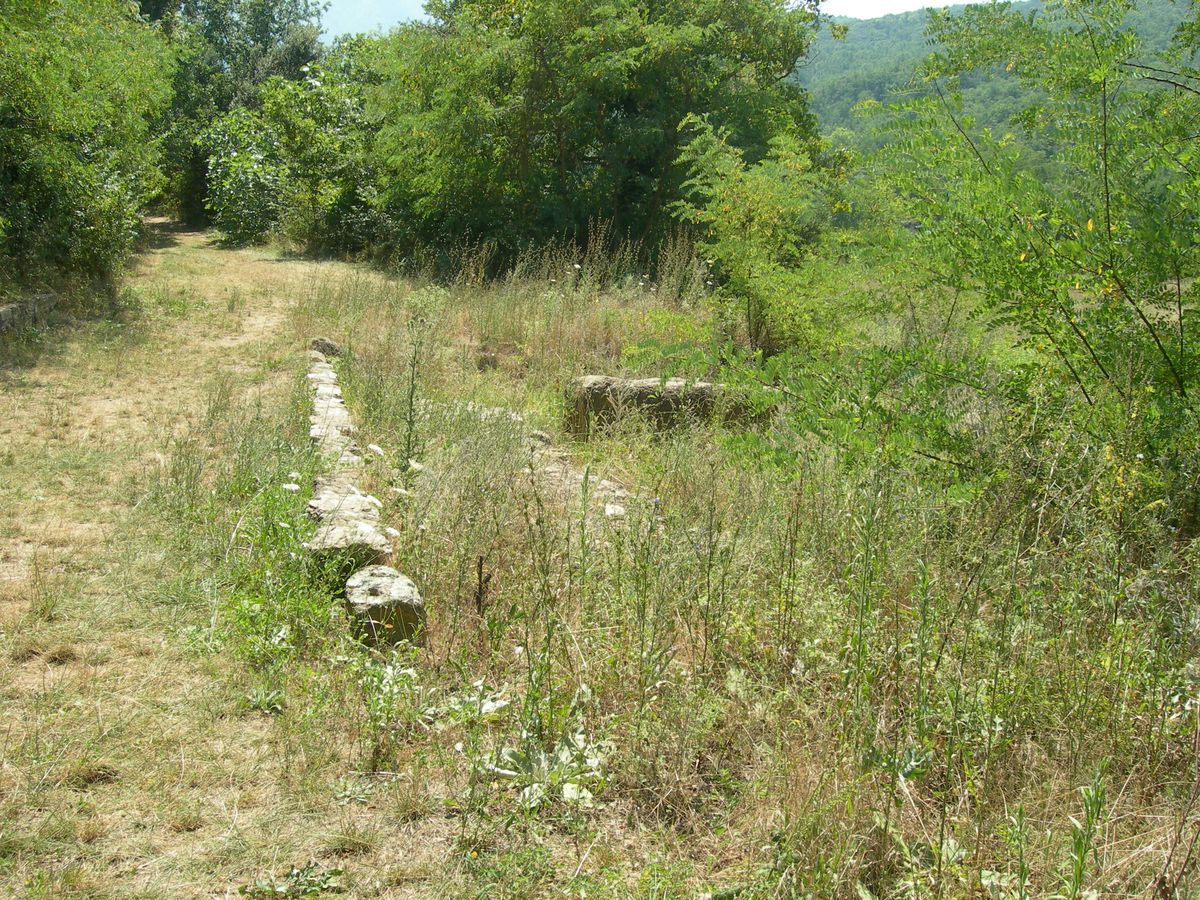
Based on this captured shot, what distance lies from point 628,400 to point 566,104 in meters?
7.68

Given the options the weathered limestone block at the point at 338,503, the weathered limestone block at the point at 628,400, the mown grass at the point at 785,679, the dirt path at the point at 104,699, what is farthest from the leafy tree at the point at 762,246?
the dirt path at the point at 104,699

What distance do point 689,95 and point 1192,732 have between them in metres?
13.0

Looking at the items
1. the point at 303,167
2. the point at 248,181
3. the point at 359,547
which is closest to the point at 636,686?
the point at 359,547

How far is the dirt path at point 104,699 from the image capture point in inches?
93.7

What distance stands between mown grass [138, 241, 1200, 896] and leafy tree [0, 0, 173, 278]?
7.01 m

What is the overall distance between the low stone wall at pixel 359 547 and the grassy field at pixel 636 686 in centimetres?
11

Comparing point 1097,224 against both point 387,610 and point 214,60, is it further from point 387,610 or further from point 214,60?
point 214,60

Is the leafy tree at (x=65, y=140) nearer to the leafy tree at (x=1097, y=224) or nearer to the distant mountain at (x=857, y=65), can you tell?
the leafy tree at (x=1097, y=224)

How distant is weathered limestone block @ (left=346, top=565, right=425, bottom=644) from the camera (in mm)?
3508

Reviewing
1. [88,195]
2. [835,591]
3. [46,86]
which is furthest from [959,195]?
[88,195]

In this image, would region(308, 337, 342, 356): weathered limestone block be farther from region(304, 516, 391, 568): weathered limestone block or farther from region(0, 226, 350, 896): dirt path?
region(304, 516, 391, 568): weathered limestone block

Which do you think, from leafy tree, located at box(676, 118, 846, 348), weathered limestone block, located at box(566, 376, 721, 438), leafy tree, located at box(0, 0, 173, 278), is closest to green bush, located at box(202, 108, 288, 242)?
leafy tree, located at box(0, 0, 173, 278)

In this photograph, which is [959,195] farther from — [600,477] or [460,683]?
[460,683]

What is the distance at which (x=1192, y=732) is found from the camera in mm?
2510
